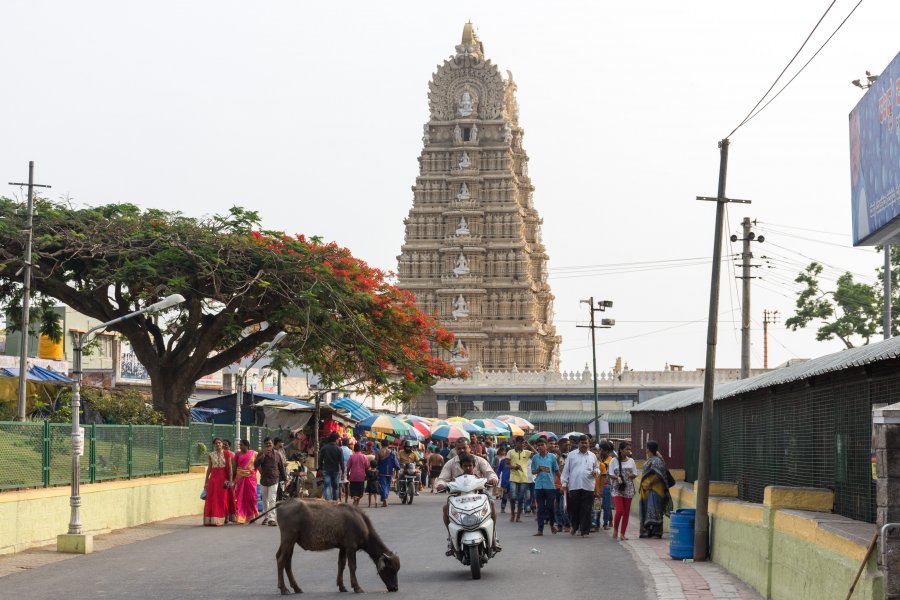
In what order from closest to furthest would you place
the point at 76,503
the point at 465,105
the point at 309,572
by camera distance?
the point at 309,572
the point at 76,503
the point at 465,105

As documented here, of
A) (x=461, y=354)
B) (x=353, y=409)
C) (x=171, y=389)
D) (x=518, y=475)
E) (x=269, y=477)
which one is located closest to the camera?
(x=269, y=477)

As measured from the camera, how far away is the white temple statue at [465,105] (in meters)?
92.4

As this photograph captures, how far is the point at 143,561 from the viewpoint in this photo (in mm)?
16375

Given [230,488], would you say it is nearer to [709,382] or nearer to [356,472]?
[356,472]

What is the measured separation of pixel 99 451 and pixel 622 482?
8.33 metres

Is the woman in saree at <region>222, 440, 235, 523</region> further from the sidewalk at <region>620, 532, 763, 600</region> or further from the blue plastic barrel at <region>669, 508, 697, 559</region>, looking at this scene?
the blue plastic barrel at <region>669, 508, 697, 559</region>

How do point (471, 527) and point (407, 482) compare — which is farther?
point (407, 482)

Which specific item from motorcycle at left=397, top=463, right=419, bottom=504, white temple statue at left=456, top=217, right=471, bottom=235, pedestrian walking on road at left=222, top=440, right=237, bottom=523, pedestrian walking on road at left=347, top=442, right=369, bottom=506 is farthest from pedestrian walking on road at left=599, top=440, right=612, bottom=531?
white temple statue at left=456, top=217, right=471, bottom=235

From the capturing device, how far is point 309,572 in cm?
1533

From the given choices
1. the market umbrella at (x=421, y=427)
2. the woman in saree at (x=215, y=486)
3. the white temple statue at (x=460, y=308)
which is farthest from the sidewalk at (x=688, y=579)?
the white temple statue at (x=460, y=308)

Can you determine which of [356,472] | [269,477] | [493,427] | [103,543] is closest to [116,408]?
[356,472]

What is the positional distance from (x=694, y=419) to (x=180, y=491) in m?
9.73

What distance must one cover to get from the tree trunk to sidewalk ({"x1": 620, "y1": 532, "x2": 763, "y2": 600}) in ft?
53.6

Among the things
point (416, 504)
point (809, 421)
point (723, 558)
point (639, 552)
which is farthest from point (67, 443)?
point (416, 504)
